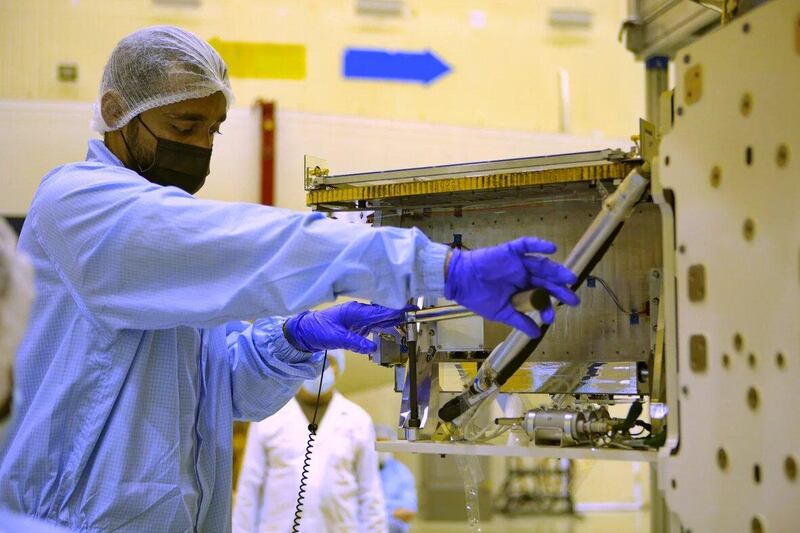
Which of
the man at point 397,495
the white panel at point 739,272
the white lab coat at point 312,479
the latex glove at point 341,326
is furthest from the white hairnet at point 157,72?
the man at point 397,495

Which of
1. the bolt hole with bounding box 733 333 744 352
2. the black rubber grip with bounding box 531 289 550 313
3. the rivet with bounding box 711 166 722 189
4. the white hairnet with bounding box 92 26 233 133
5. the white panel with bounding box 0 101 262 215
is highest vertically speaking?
the white panel with bounding box 0 101 262 215

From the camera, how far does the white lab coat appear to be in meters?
4.27

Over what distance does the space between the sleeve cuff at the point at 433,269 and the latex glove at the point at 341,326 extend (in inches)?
19.8

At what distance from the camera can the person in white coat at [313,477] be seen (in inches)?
168

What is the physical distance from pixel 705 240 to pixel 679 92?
0.31 meters

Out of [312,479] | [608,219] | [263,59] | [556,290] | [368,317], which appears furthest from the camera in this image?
[263,59]

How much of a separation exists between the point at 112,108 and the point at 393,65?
4.47 meters

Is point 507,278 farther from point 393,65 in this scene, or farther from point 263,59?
point 393,65

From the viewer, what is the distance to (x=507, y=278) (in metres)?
1.75

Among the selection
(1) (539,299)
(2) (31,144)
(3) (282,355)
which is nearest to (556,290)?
(1) (539,299)

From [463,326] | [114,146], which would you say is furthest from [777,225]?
[114,146]

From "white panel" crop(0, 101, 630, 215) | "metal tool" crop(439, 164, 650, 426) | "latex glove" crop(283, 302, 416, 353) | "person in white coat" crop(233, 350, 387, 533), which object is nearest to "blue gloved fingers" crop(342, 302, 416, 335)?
"latex glove" crop(283, 302, 416, 353)

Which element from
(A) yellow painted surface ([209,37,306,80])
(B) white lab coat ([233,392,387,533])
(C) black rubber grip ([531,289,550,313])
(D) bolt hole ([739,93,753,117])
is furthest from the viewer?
(A) yellow painted surface ([209,37,306,80])

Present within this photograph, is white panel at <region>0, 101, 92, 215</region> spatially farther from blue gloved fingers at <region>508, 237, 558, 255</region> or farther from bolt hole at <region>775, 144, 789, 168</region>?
bolt hole at <region>775, 144, 789, 168</region>
